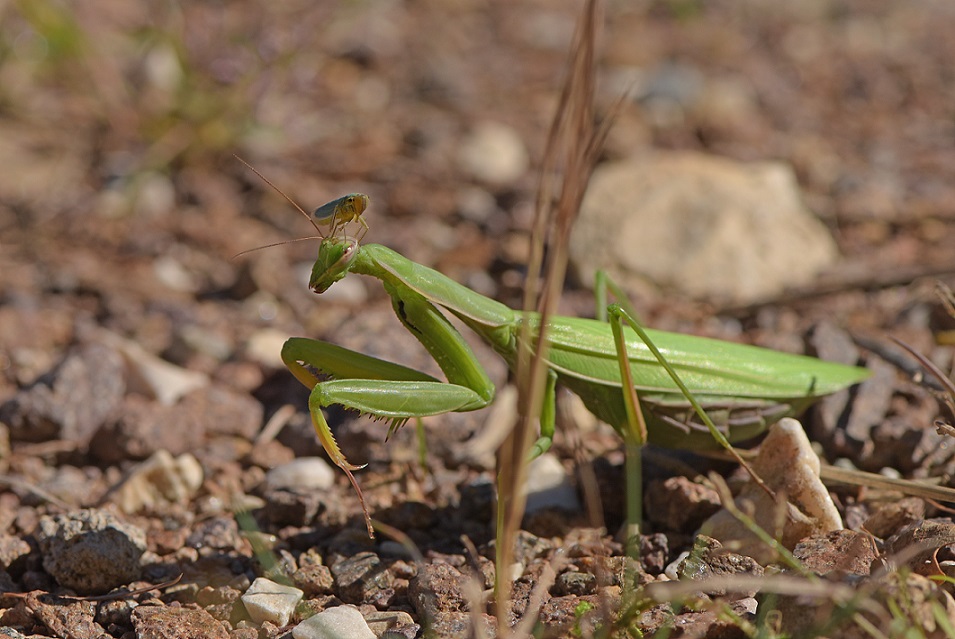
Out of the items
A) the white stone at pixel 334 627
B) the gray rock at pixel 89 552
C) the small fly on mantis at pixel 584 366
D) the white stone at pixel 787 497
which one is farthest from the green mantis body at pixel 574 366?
the gray rock at pixel 89 552

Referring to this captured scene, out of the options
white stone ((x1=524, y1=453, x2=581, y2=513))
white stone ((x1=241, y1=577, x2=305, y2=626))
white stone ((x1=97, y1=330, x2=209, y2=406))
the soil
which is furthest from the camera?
white stone ((x1=97, y1=330, x2=209, y2=406))

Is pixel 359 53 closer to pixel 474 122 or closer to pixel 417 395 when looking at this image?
pixel 474 122

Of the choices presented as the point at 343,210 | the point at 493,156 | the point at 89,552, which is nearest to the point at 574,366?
the point at 343,210

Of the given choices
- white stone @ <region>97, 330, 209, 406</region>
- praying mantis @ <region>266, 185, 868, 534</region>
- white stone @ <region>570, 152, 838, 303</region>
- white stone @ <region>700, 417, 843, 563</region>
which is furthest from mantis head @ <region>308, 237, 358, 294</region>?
white stone @ <region>570, 152, 838, 303</region>

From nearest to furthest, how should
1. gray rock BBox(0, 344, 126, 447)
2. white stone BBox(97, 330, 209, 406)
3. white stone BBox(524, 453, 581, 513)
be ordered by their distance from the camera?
white stone BBox(524, 453, 581, 513), gray rock BBox(0, 344, 126, 447), white stone BBox(97, 330, 209, 406)

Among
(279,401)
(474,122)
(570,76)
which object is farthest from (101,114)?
(570,76)

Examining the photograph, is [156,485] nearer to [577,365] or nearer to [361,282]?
[577,365]

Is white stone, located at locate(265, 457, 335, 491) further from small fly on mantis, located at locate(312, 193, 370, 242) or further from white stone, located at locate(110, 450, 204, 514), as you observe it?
small fly on mantis, located at locate(312, 193, 370, 242)
